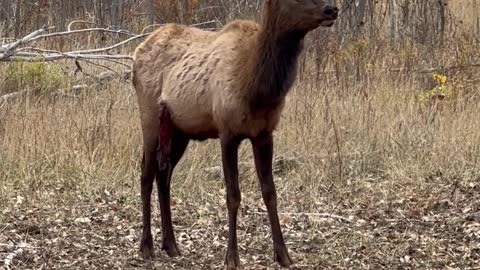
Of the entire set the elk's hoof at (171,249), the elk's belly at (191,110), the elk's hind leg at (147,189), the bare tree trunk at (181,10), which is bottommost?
the elk's hoof at (171,249)

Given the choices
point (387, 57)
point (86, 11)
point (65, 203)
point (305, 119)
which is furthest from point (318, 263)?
point (86, 11)

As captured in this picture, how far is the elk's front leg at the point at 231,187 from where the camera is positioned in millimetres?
6414

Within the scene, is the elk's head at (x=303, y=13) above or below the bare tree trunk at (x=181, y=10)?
above

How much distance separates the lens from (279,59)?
632 cm

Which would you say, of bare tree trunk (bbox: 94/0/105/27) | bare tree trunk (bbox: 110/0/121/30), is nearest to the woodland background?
bare tree trunk (bbox: 110/0/121/30)

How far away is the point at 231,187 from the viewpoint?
6.49 m

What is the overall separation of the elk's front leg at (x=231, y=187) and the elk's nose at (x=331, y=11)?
1.05 m

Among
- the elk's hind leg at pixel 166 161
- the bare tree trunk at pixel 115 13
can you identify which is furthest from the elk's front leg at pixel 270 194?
the bare tree trunk at pixel 115 13

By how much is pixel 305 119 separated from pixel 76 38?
5.07m

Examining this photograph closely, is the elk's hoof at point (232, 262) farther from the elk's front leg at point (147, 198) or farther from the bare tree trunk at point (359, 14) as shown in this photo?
the bare tree trunk at point (359, 14)

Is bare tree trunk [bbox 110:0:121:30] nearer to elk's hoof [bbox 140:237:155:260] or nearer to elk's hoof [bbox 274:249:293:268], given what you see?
elk's hoof [bbox 140:237:155:260]

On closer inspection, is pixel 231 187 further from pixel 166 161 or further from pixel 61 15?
pixel 61 15

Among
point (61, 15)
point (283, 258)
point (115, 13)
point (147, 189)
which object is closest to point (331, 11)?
point (283, 258)

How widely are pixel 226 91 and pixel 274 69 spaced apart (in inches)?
14.5
